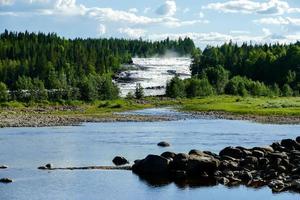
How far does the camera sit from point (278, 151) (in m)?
78.9

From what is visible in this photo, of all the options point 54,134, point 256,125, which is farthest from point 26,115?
point 256,125

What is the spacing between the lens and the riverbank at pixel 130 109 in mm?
138250

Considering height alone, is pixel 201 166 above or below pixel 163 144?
above

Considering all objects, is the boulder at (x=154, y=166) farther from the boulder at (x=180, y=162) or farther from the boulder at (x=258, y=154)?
the boulder at (x=258, y=154)

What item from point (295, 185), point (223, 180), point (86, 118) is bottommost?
point (86, 118)

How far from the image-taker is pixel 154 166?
7094 cm

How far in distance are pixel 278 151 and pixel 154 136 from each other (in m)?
29.3

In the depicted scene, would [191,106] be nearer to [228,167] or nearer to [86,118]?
[86,118]

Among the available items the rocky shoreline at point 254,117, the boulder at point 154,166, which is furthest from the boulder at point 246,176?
the rocky shoreline at point 254,117

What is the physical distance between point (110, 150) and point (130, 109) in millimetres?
90898

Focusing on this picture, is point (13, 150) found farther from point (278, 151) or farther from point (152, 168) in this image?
point (278, 151)

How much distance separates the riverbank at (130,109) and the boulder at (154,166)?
5910 cm

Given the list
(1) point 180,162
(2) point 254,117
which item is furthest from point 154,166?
(2) point 254,117

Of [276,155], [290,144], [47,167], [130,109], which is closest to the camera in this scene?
[47,167]
